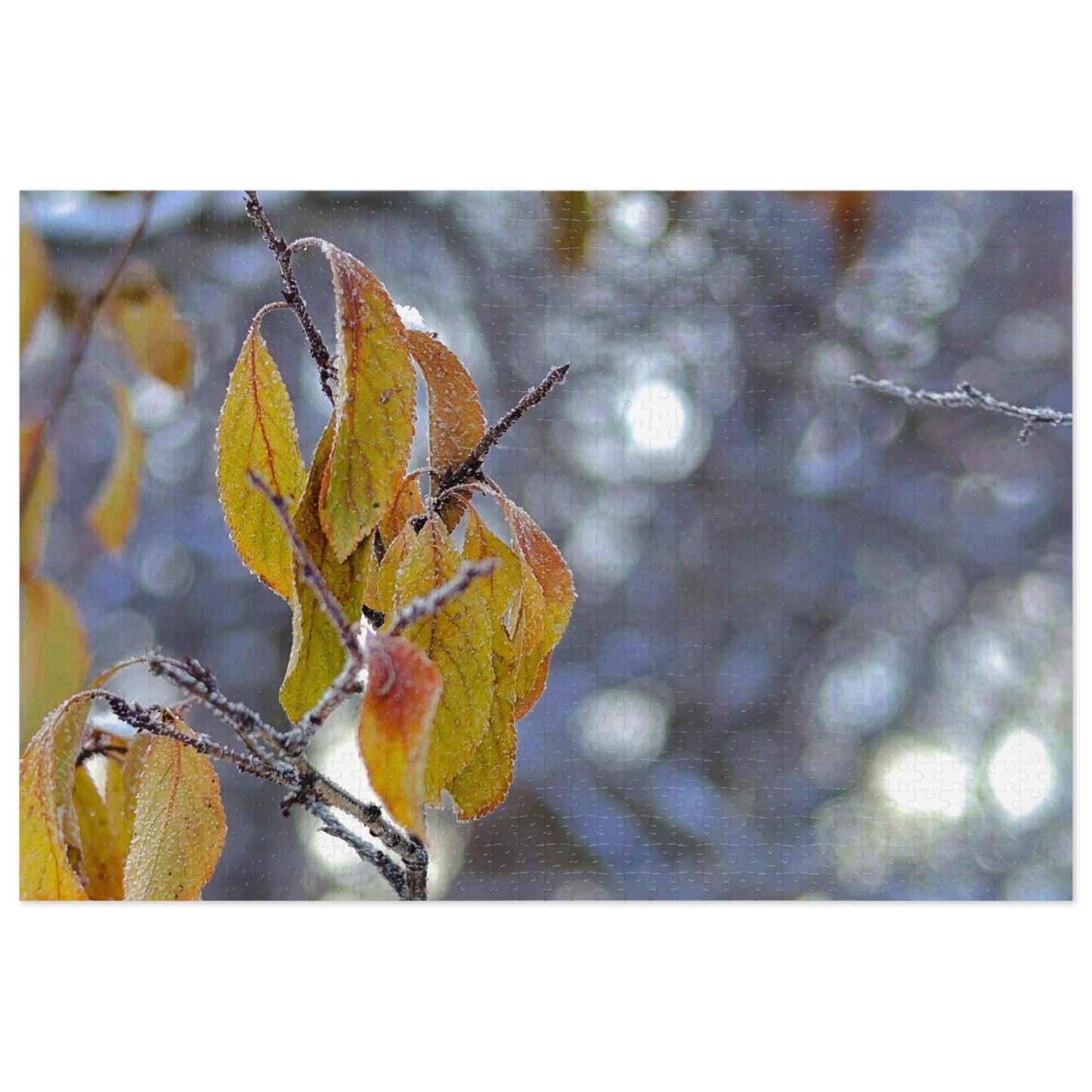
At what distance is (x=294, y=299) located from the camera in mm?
694

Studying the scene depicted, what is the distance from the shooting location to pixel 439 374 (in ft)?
2.42

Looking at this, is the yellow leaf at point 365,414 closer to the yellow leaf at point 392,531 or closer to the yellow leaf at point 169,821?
the yellow leaf at point 392,531

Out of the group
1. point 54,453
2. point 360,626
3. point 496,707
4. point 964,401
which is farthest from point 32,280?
point 964,401

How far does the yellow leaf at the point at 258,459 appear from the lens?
0.69 m

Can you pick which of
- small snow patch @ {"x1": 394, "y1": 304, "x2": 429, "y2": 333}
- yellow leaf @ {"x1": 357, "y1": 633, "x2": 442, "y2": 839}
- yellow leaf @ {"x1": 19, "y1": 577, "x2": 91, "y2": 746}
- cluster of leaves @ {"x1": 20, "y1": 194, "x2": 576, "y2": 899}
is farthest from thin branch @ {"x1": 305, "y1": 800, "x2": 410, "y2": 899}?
yellow leaf @ {"x1": 19, "y1": 577, "x2": 91, "y2": 746}

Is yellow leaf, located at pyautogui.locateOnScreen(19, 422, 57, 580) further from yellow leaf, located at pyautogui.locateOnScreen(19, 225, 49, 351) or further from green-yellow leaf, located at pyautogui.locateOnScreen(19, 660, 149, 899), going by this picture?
green-yellow leaf, located at pyautogui.locateOnScreen(19, 660, 149, 899)

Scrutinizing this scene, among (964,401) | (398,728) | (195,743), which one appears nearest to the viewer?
(398,728)

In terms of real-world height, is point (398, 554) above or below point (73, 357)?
below

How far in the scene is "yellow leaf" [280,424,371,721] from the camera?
67 cm

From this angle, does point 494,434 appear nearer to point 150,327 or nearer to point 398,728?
point 398,728

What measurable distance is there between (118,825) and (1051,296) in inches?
46.0

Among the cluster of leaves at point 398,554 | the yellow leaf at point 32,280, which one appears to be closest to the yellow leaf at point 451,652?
the cluster of leaves at point 398,554

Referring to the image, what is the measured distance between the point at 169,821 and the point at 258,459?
28cm
